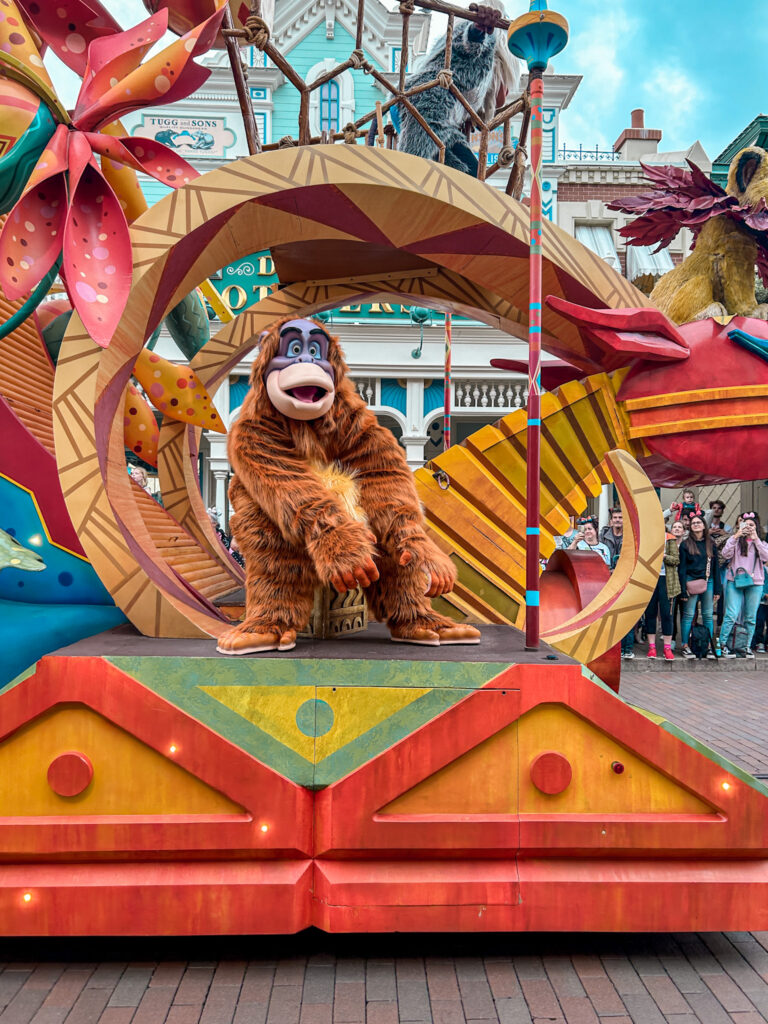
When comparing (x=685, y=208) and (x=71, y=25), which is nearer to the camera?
(x=71, y=25)

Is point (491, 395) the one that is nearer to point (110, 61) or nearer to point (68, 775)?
point (110, 61)

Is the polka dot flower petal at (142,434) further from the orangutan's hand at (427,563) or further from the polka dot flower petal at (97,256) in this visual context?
the orangutan's hand at (427,563)

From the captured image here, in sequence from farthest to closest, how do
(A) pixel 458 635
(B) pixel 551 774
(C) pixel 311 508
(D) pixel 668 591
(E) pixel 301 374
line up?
1. (D) pixel 668 591
2. (A) pixel 458 635
3. (E) pixel 301 374
4. (C) pixel 311 508
5. (B) pixel 551 774

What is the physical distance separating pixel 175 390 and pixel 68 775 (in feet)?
6.79

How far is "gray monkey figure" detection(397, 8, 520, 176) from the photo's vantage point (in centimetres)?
541

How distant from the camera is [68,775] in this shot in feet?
6.32

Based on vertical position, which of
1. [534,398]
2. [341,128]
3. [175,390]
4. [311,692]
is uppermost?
[341,128]

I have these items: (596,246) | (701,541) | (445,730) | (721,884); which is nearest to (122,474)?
(445,730)

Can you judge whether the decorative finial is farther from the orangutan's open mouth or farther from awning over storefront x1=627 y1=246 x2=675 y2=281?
awning over storefront x1=627 y1=246 x2=675 y2=281

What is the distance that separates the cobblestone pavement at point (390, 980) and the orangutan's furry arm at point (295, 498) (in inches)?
41.8

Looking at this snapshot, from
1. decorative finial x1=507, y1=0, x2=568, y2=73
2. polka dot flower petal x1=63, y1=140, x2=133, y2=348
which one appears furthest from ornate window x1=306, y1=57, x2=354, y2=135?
decorative finial x1=507, y1=0, x2=568, y2=73

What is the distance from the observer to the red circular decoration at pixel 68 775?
6.31ft

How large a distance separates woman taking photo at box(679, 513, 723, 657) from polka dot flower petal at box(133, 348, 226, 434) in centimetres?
468

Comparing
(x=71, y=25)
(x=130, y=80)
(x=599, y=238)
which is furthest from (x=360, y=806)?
(x=599, y=238)
